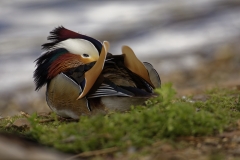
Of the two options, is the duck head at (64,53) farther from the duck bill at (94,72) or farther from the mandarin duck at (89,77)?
the duck bill at (94,72)

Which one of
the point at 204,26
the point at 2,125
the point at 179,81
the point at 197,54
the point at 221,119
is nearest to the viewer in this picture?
the point at 221,119

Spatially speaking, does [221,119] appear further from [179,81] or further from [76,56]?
[179,81]

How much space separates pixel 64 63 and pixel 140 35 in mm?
7668

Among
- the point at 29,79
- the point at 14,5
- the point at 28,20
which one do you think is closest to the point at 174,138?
the point at 29,79

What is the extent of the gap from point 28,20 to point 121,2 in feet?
9.64

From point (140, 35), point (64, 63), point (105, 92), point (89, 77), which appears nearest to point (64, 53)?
point (64, 63)

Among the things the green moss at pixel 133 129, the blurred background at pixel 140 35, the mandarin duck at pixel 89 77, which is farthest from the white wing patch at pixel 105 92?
the blurred background at pixel 140 35

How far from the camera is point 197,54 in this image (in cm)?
1081

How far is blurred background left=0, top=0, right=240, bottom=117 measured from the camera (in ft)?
31.0

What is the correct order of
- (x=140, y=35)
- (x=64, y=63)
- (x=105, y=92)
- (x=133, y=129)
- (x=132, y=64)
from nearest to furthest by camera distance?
1. (x=133, y=129)
2. (x=105, y=92)
3. (x=132, y=64)
4. (x=64, y=63)
5. (x=140, y=35)

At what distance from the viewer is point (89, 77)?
4.02m

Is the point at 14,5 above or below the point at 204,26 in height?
above

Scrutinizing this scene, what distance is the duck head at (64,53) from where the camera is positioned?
4.43 m

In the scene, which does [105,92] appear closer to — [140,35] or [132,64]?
[132,64]
